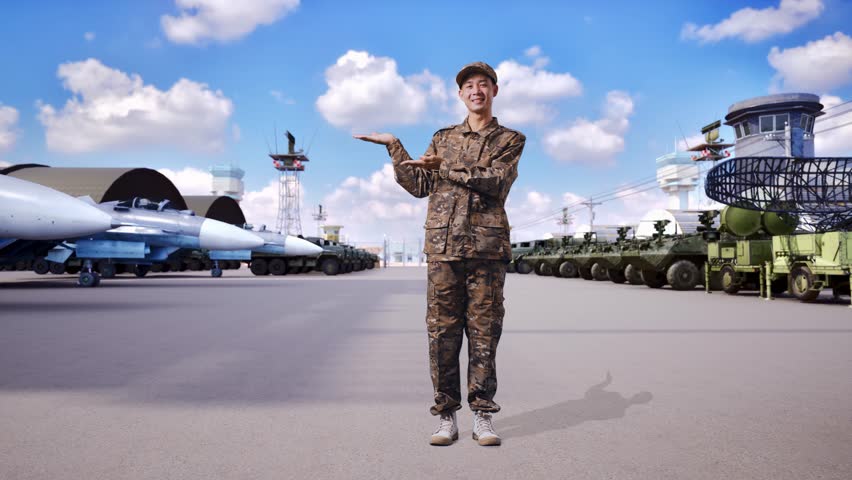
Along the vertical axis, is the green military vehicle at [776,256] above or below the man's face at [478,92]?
below

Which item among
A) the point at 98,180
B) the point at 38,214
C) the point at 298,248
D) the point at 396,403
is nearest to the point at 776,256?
the point at 396,403

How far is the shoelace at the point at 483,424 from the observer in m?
2.97

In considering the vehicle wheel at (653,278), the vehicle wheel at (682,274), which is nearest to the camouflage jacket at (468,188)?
Result: the vehicle wheel at (682,274)

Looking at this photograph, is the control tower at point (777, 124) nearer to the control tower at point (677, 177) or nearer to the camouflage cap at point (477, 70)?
the control tower at point (677, 177)

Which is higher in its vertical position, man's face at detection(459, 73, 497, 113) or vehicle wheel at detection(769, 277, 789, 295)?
man's face at detection(459, 73, 497, 113)

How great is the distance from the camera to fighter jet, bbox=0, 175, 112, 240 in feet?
29.8

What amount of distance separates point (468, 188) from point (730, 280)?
13435 mm

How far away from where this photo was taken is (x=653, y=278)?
17.2 m

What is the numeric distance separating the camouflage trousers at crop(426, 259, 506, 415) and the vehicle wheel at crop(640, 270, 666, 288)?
15285 mm

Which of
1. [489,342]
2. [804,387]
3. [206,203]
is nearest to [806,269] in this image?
[804,387]

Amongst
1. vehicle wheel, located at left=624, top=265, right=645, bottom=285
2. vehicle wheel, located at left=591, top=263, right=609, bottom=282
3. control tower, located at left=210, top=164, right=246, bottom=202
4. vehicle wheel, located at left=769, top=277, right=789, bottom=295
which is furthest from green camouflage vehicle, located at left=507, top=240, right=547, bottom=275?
control tower, located at left=210, top=164, right=246, bottom=202

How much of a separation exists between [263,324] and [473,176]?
5.73 metres

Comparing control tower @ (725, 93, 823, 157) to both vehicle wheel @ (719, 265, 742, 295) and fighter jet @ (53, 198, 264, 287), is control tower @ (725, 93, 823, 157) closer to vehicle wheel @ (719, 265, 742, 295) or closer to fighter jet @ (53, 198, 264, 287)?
vehicle wheel @ (719, 265, 742, 295)

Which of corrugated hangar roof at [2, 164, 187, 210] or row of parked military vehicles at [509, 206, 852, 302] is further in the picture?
corrugated hangar roof at [2, 164, 187, 210]
